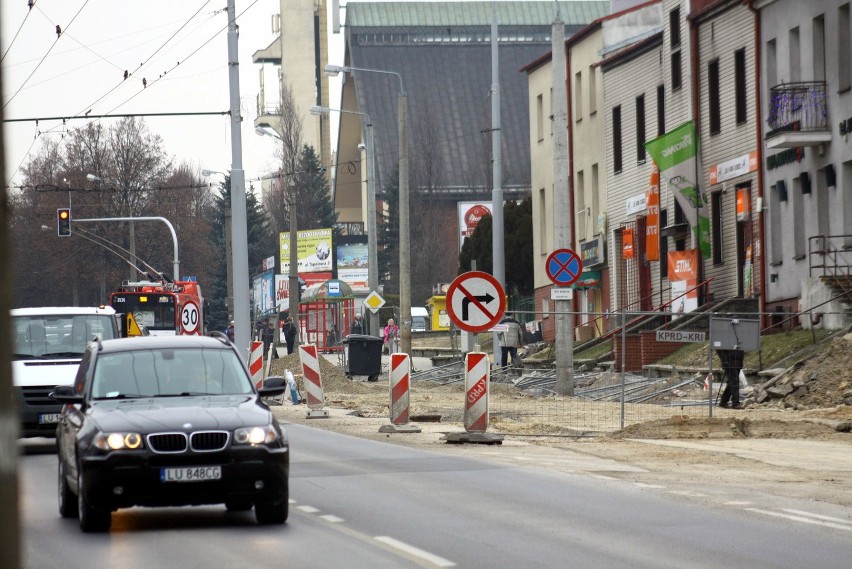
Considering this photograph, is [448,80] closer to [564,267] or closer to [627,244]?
[627,244]

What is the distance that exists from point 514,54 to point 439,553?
4247 inches

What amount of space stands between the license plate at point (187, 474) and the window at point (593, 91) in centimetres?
4352

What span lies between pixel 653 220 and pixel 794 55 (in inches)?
393

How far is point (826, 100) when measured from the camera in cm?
3509

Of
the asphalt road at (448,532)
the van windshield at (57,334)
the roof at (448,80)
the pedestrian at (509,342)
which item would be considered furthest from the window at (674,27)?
the roof at (448,80)

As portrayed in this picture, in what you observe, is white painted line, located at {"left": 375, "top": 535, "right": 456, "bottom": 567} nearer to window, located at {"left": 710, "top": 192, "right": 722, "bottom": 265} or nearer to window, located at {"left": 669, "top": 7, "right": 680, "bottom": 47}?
window, located at {"left": 710, "top": 192, "right": 722, "bottom": 265}

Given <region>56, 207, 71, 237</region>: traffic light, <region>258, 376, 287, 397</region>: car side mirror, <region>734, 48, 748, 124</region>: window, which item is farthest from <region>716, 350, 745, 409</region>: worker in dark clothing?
<region>56, 207, 71, 237</region>: traffic light

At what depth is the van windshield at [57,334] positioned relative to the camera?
2058 cm

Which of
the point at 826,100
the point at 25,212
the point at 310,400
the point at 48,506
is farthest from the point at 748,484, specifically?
the point at 25,212

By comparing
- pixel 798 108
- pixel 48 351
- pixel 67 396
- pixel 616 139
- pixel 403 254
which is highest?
pixel 616 139

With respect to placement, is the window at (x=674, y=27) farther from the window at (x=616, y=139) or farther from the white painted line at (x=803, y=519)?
the white painted line at (x=803, y=519)

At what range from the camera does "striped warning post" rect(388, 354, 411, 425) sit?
2372 centimetres

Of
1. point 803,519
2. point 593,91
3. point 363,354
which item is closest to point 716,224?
point 363,354

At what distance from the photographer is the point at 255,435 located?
1095 cm
